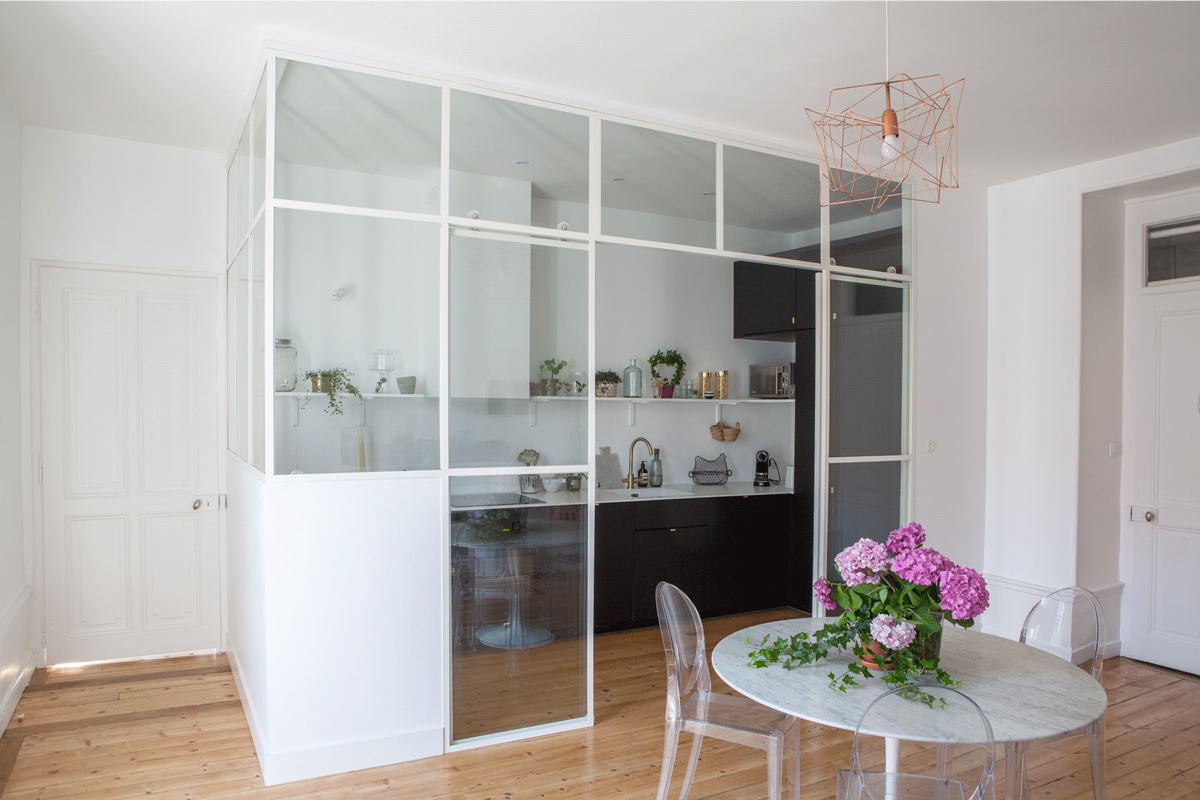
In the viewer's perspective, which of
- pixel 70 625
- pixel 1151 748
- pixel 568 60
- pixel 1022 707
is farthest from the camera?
pixel 70 625

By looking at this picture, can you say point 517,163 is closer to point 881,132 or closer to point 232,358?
point 881,132

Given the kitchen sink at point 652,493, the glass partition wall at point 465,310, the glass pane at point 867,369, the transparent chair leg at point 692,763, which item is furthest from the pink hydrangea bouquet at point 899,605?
the kitchen sink at point 652,493

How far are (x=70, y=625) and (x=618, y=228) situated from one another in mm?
3538

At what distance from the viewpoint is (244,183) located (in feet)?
11.7

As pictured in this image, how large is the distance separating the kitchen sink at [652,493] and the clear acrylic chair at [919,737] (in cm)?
289

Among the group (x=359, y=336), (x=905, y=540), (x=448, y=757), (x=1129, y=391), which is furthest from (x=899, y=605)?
(x=1129, y=391)

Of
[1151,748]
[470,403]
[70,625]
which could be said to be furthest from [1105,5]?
[70,625]

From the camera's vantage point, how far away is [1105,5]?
8.81ft

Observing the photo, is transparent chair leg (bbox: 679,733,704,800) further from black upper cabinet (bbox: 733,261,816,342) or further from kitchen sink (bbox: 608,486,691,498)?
black upper cabinet (bbox: 733,261,816,342)

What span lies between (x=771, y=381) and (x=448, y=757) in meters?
3.65

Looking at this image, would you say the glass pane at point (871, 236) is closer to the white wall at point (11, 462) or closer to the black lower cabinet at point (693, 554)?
the black lower cabinet at point (693, 554)

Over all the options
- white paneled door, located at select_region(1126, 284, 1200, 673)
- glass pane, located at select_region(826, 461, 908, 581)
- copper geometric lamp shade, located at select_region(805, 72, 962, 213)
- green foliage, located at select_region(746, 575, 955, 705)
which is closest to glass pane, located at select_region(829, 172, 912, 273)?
copper geometric lamp shade, located at select_region(805, 72, 962, 213)

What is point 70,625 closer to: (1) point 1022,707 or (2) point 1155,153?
(1) point 1022,707

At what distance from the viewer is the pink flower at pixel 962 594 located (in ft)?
6.81
